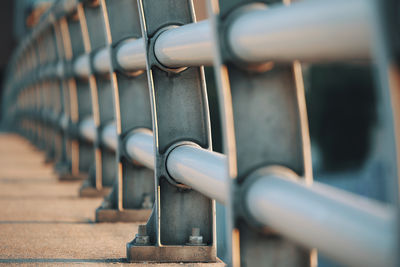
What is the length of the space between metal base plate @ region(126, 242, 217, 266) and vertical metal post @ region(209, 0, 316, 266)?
1.35 m

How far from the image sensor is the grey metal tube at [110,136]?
5797mm

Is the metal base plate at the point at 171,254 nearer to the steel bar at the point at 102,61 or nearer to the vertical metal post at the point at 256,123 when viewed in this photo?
the vertical metal post at the point at 256,123

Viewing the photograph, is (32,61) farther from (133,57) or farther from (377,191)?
(377,191)

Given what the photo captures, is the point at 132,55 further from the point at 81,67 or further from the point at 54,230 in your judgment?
the point at 81,67

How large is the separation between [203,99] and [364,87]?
66.0 metres

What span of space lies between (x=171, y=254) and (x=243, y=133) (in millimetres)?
1536

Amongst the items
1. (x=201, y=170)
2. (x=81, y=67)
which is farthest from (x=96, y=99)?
(x=201, y=170)

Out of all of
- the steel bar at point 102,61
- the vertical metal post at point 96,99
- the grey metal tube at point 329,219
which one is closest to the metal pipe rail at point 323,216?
the grey metal tube at point 329,219

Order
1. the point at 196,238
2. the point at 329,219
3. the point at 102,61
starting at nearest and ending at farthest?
the point at 329,219 → the point at 196,238 → the point at 102,61

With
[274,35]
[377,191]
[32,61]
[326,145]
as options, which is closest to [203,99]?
[274,35]

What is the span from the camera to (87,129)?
25.0ft

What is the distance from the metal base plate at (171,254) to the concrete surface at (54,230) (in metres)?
0.06

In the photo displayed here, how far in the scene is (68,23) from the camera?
27.9 ft

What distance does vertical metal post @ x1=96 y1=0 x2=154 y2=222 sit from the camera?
5074 millimetres
